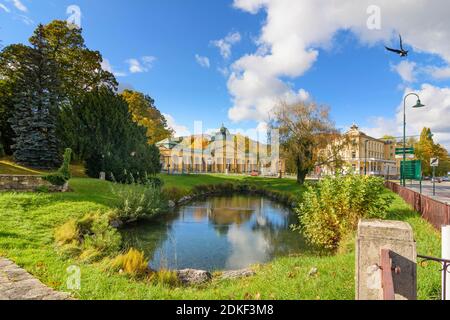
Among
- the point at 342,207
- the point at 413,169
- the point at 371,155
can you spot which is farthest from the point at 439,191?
the point at 371,155

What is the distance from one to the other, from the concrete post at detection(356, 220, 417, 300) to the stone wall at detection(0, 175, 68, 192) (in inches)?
565

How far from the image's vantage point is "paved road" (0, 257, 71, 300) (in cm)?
356

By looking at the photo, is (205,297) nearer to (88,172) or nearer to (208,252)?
(208,252)

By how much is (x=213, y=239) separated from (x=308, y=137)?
19.8 meters

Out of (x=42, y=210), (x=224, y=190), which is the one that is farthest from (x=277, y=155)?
(x=42, y=210)

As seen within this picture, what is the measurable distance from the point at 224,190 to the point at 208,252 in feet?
75.1

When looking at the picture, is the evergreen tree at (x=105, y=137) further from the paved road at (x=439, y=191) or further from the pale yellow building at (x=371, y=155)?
the pale yellow building at (x=371, y=155)

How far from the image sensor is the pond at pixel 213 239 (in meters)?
8.77

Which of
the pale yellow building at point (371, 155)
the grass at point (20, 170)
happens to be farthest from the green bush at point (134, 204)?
the pale yellow building at point (371, 155)

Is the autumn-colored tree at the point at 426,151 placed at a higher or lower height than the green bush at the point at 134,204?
higher

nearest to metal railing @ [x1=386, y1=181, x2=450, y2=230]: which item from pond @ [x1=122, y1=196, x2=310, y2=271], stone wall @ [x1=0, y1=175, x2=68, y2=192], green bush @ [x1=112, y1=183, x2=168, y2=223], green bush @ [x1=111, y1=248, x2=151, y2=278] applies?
pond @ [x1=122, y1=196, x2=310, y2=271]

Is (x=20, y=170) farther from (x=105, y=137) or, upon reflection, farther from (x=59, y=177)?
(x=59, y=177)

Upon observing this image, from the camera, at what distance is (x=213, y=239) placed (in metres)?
11.4

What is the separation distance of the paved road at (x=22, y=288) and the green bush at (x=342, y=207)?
26.1 feet
